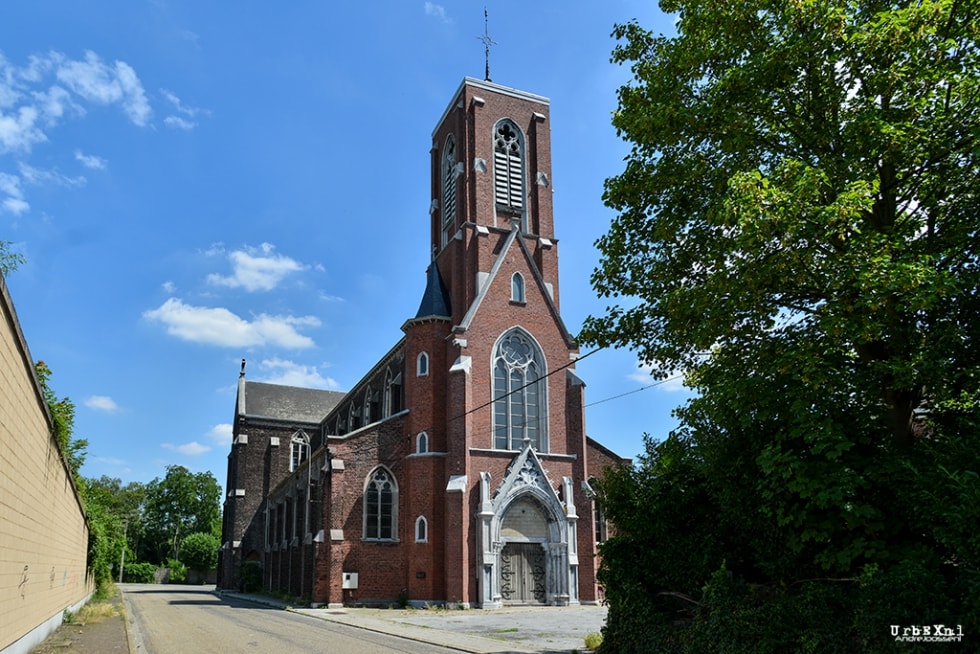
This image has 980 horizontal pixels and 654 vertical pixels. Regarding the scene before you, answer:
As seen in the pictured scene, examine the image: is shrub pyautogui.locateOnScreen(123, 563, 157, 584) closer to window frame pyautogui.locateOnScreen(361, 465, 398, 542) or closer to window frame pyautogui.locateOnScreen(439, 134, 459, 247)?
window frame pyautogui.locateOnScreen(361, 465, 398, 542)

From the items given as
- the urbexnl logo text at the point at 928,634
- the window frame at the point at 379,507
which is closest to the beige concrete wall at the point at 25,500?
the urbexnl logo text at the point at 928,634

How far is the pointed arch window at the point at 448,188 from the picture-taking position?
3947 centimetres

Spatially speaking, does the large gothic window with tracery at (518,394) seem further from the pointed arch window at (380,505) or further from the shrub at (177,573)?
the shrub at (177,573)

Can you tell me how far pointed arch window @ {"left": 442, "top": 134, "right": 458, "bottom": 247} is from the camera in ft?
129

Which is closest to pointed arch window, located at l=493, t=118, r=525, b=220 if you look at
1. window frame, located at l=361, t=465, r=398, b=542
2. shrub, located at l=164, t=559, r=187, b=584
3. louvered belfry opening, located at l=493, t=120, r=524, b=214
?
louvered belfry opening, located at l=493, t=120, r=524, b=214

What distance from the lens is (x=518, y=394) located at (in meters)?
34.8

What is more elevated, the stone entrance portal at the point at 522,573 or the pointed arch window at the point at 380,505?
the pointed arch window at the point at 380,505

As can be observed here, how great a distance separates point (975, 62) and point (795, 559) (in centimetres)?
676

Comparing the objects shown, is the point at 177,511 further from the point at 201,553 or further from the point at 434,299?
the point at 434,299

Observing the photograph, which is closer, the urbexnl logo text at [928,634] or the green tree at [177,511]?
the urbexnl logo text at [928,634]

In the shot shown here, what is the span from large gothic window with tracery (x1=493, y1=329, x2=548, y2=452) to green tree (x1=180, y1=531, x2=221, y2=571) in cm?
5284

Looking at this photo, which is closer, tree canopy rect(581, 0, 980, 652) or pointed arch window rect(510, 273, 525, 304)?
tree canopy rect(581, 0, 980, 652)

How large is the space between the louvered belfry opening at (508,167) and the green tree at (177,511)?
75.8m

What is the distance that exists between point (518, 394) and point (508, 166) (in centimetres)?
1158
